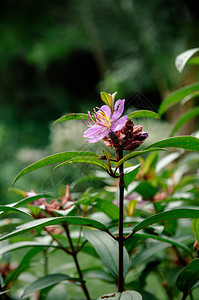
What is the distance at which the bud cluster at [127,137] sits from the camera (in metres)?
0.29

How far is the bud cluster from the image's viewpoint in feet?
0.97

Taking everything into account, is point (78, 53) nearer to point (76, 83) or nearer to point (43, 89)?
point (76, 83)

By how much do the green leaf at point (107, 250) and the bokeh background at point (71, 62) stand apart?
0.07m

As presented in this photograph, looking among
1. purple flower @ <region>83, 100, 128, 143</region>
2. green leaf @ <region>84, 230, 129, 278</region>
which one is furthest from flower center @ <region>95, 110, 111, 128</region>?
green leaf @ <region>84, 230, 129, 278</region>

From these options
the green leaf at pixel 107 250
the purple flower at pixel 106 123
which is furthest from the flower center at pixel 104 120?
the green leaf at pixel 107 250

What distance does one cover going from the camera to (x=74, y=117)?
1.05 ft

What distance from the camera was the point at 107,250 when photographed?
321 mm

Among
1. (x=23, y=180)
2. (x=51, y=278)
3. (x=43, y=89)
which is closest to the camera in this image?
(x=51, y=278)

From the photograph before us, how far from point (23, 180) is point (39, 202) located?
78.0 inches

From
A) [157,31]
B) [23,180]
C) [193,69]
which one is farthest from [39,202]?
[157,31]

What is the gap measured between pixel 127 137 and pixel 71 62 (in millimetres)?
6075

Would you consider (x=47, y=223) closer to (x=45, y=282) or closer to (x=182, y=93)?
(x=45, y=282)

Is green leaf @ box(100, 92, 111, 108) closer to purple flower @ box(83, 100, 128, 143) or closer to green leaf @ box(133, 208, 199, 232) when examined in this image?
purple flower @ box(83, 100, 128, 143)

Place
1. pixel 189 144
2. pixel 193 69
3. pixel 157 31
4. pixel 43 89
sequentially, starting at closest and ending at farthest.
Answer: pixel 189 144 → pixel 193 69 → pixel 157 31 → pixel 43 89
